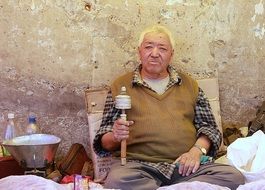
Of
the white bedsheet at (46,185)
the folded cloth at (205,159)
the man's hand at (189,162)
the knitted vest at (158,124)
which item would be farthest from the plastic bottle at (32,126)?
the folded cloth at (205,159)

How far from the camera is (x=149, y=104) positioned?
2926mm

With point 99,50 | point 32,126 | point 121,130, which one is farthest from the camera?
point 99,50

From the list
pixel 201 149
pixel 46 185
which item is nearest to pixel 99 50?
pixel 201 149

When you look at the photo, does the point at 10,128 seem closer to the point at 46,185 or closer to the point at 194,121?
the point at 46,185

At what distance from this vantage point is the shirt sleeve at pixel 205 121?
2.93 m

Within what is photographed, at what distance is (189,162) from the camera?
272 centimetres

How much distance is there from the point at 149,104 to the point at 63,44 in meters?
0.75

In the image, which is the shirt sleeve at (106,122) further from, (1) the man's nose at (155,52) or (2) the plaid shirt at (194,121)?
(1) the man's nose at (155,52)

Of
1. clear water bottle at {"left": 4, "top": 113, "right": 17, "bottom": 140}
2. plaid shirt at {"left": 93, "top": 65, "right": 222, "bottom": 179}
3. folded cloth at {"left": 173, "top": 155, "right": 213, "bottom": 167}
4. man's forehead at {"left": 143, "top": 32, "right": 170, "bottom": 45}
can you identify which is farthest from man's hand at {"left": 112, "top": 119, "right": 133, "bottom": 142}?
clear water bottle at {"left": 4, "top": 113, "right": 17, "bottom": 140}

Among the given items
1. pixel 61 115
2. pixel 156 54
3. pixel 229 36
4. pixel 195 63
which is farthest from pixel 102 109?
pixel 229 36

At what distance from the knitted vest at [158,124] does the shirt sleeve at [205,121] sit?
49 mm

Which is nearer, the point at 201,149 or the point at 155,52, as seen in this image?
the point at 201,149

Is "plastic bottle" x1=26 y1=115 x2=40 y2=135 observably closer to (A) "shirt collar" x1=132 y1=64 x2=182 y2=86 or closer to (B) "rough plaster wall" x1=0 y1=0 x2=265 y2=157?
(B) "rough plaster wall" x1=0 y1=0 x2=265 y2=157

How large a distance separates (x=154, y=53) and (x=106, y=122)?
1.60ft
